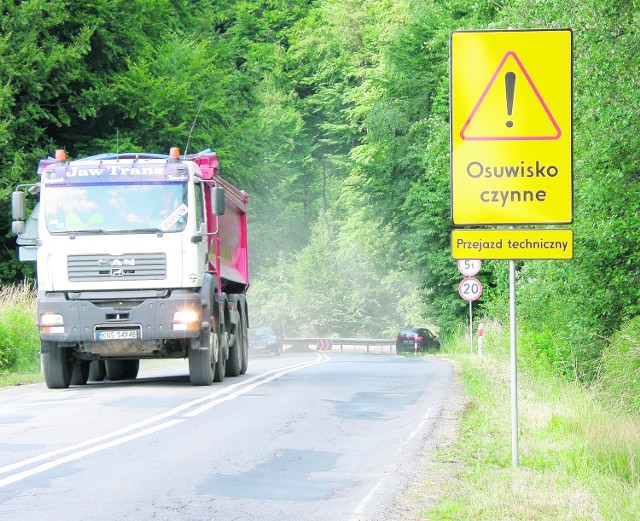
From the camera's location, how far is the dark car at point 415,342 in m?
52.5

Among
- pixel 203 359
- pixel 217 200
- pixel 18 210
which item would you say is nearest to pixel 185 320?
pixel 203 359

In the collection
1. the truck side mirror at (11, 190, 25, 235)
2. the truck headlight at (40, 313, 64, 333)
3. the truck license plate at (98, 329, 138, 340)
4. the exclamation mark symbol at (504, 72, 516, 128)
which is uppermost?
the exclamation mark symbol at (504, 72, 516, 128)

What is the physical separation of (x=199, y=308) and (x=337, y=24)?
54594 mm

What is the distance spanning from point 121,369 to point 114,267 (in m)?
5.65

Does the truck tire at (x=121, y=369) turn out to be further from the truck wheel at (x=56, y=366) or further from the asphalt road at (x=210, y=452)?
the asphalt road at (x=210, y=452)

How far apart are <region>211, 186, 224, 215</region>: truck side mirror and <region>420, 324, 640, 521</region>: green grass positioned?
508cm

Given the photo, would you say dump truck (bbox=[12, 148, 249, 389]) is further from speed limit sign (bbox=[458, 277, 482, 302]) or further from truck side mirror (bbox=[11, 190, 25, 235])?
speed limit sign (bbox=[458, 277, 482, 302])

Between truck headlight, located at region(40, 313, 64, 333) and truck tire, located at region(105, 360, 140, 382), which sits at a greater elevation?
truck headlight, located at region(40, 313, 64, 333)

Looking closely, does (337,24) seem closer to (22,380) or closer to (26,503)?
(22,380)

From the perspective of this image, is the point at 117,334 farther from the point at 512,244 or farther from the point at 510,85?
the point at 510,85

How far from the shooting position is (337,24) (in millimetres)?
70188

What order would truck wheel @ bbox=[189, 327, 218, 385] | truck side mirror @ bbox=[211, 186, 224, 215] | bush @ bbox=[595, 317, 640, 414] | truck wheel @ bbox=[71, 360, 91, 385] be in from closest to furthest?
1. bush @ bbox=[595, 317, 640, 414]
2. truck side mirror @ bbox=[211, 186, 224, 215]
3. truck wheel @ bbox=[189, 327, 218, 385]
4. truck wheel @ bbox=[71, 360, 91, 385]

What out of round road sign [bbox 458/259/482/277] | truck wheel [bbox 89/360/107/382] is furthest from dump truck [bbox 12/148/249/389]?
round road sign [bbox 458/259/482/277]

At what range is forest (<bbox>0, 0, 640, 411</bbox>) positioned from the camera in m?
18.9
